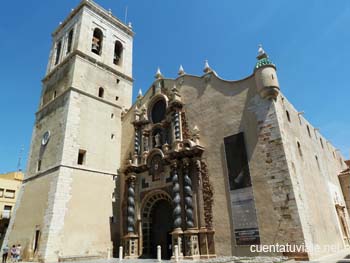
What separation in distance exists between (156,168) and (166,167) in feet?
2.58

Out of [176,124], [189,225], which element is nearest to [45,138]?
Answer: [176,124]

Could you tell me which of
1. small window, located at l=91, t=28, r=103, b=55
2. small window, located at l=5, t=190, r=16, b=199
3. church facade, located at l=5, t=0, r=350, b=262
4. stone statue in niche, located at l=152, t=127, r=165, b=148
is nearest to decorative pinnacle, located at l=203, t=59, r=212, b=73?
church facade, located at l=5, t=0, r=350, b=262

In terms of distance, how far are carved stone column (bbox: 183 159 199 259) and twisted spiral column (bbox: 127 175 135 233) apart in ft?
13.2

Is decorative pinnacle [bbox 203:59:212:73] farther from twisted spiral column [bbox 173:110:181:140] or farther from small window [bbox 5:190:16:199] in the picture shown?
small window [bbox 5:190:16:199]

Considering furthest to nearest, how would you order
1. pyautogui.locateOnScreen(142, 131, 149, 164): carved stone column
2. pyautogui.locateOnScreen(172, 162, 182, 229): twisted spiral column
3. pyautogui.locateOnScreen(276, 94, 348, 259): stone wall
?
pyautogui.locateOnScreen(142, 131, 149, 164): carved stone column
pyautogui.locateOnScreen(172, 162, 182, 229): twisted spiral column
pyautogui.locateOnScreen(276, 94, 348, 259): stone wall

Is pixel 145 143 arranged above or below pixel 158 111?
below

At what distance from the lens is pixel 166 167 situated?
15.8 metres

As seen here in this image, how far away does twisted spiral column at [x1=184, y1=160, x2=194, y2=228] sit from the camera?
1327 cm

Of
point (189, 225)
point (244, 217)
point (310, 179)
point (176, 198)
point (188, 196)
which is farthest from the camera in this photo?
point (310, 179)

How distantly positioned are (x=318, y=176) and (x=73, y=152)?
1443 cm

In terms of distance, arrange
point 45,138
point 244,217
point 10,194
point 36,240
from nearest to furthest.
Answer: point 244,217, point 36,240, point 45,138, point 10,194

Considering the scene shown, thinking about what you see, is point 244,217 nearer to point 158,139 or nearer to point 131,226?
point 131,226

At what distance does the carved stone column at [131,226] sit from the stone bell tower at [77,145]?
115cm

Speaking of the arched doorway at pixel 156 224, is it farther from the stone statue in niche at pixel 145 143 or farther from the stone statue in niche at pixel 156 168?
the stone statue in niche at pixel 145 143
